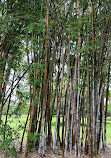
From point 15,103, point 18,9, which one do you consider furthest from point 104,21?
point 15,103

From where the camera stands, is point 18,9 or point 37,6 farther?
point 18,9

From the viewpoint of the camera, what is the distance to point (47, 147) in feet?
13.6

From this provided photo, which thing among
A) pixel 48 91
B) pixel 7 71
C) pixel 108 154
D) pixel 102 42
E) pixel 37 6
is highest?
pixel 37 6

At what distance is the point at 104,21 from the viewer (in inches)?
163

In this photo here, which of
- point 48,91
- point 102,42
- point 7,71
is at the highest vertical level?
point 102,42

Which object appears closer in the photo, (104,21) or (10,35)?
(10,35)

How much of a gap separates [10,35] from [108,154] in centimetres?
391

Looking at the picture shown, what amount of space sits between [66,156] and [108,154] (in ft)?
4.46

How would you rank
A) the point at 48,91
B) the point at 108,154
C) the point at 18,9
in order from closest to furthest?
the point at 18,9, the point at 48,91, the point at 108,154

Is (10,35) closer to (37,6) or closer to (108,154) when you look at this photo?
(37,6)

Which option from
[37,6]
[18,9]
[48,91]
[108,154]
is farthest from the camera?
[108,154]

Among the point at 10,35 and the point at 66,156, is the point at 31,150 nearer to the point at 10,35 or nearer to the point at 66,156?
the point at 66,156

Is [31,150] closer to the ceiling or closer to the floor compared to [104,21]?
closer to the floor

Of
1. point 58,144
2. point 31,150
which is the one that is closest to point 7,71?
point 31,150
